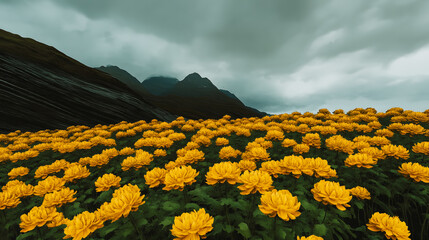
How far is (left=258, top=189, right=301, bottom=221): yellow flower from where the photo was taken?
1668 mm

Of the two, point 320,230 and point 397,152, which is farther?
point 397,152

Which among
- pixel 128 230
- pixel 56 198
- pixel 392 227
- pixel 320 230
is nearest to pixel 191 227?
pixel 128 230

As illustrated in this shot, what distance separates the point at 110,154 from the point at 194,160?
8.08 ft

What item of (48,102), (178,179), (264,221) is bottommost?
(48,102)

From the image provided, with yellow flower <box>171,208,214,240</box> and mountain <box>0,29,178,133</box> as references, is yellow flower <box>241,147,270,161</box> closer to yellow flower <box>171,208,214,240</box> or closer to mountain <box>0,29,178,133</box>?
yellow flower <box>171,208,214,240</box>

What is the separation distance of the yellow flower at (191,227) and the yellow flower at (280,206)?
23.2 inches

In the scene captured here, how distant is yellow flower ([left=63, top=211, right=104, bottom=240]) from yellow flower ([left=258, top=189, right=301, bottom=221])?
1.81 m

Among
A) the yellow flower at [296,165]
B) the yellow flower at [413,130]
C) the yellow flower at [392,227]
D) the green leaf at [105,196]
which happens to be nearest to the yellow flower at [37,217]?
the green leaf at [105,196]

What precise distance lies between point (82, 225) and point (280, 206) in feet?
6.87

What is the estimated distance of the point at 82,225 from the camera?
1.81m

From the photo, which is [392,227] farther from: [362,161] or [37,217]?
[37,217]

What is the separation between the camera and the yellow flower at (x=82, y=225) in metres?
1.74

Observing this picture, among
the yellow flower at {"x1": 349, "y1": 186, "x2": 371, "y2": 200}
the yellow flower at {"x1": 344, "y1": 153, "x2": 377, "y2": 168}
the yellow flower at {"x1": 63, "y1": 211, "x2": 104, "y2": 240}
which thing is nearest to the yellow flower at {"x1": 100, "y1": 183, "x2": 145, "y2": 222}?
the yellow flower at {"x1": 63, "y1": 211, "x2": 104, "y2": 240}

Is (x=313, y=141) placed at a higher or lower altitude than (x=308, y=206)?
higher
